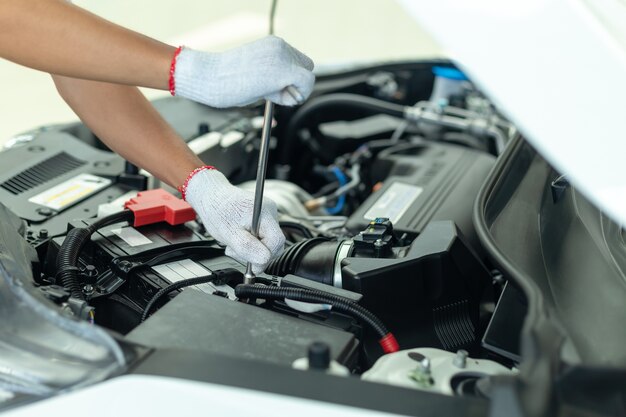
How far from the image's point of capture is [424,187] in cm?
211

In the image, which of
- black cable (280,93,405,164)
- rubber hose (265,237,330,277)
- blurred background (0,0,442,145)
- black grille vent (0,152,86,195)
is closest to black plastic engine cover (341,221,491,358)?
rubber hose (265,237,330,277)

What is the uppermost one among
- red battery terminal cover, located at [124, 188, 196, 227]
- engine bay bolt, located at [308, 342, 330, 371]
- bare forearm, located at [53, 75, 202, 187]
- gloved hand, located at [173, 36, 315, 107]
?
gloved hand, located at [173, 36, 315, 107]

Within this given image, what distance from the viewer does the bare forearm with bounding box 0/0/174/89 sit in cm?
121

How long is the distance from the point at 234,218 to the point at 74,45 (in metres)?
0.47

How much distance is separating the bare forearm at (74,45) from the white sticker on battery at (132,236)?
41cm

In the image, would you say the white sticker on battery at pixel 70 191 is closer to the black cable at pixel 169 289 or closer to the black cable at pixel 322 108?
the black cable at pixel 169 289

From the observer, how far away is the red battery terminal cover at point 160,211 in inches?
65.9

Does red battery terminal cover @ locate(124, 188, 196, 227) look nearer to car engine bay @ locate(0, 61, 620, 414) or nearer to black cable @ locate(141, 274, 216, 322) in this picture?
car engine bay @ locate(0, 61, 620, 414)

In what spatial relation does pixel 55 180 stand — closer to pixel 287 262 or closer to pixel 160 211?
pixel 160 211

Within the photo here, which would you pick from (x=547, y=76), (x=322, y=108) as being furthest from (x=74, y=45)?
(x=322, y=108)

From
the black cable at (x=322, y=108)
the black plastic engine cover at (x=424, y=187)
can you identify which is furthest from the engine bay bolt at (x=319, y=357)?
the black cable at (x=322, y=108)

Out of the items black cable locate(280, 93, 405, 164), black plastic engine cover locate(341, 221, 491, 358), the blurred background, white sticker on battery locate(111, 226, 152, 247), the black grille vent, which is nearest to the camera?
black plastic engine cover locate(341, 221, 491, 358)

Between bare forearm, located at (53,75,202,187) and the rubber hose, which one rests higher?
bare forearm, located at (53,75,202,187)

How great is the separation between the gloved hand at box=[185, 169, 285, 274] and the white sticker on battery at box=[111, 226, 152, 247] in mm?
116
